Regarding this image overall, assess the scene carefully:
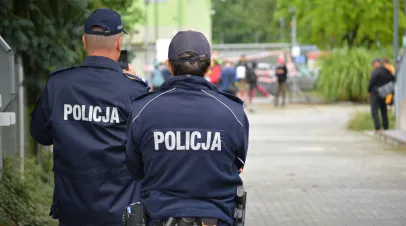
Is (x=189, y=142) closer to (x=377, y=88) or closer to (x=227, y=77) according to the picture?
(x=377, y=88)

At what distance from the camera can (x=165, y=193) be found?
13.4 feet

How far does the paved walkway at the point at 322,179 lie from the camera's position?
10477 mm

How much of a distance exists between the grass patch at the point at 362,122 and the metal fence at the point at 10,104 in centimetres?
1400

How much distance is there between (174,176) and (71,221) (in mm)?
1054

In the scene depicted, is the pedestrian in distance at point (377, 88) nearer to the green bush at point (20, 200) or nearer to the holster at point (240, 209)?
the green bush at point (20, 200)

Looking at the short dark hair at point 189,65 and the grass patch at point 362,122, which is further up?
the short dark hair at point 189,65

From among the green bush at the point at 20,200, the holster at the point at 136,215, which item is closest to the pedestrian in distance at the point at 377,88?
the green bush at the point at 20,200

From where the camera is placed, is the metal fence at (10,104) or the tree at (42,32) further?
the tree at (42,32)

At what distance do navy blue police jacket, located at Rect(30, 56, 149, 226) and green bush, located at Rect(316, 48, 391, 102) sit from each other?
105 ft

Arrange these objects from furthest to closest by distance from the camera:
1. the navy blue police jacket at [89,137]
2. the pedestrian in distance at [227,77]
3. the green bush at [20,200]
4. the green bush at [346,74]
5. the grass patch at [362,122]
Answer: the green bush at [346,74] → the pedestrian in distance at [227,77] → the grass patch at [362,122] → the green bush at [20,200] → the navy blue police jacket at [89,137]

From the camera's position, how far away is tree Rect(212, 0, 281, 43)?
3999 inches

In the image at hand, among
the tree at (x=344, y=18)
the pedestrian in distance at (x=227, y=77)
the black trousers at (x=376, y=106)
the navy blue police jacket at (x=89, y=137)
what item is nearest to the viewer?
the navy blue police jacket at (x=89, y=137)

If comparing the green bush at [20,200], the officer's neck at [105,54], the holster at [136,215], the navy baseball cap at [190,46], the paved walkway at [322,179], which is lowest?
the paved walkway at [322,179]

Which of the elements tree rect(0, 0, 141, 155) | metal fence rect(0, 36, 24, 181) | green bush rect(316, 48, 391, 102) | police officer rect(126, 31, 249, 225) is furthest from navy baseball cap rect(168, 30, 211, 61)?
green bush rect(316, 48, 391, 102)
